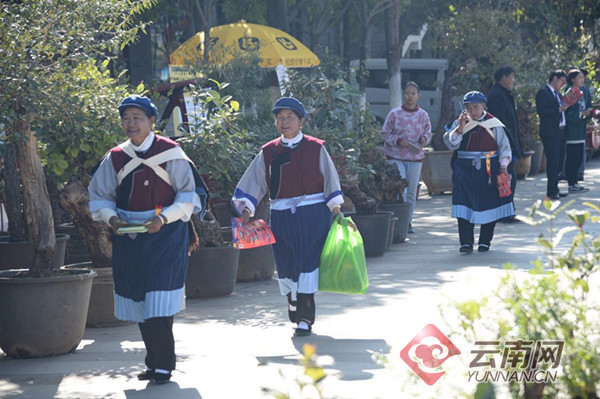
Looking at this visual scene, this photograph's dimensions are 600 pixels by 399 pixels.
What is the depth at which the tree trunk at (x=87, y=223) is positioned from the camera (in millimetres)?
9008

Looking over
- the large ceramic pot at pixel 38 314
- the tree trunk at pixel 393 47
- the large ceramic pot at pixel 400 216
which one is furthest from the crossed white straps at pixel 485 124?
the tree trunk at pixel 393 47

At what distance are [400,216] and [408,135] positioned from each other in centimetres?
101

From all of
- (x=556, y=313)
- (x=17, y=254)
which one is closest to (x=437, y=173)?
(x=17, y=254)

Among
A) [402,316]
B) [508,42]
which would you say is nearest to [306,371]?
[402,316]

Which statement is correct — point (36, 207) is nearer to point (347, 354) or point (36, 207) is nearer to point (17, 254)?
point (17, 254)

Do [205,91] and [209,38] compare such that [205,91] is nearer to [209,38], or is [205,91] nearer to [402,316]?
[402,316]

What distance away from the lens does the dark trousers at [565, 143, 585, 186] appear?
18.3m

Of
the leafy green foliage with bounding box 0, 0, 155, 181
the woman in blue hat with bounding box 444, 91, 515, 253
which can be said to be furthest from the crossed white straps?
the leafy green foliage with bounding box 0, 0, 155, 181

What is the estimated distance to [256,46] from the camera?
2067cm

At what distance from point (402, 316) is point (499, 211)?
12.4 feet

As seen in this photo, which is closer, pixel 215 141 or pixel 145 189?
pixel 145 189

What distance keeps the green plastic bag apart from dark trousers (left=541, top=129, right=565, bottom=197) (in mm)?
9051

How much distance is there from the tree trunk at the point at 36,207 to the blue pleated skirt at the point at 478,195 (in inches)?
219

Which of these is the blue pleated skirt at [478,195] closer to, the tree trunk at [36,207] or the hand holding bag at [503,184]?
the hand holding bag at [503,184]
